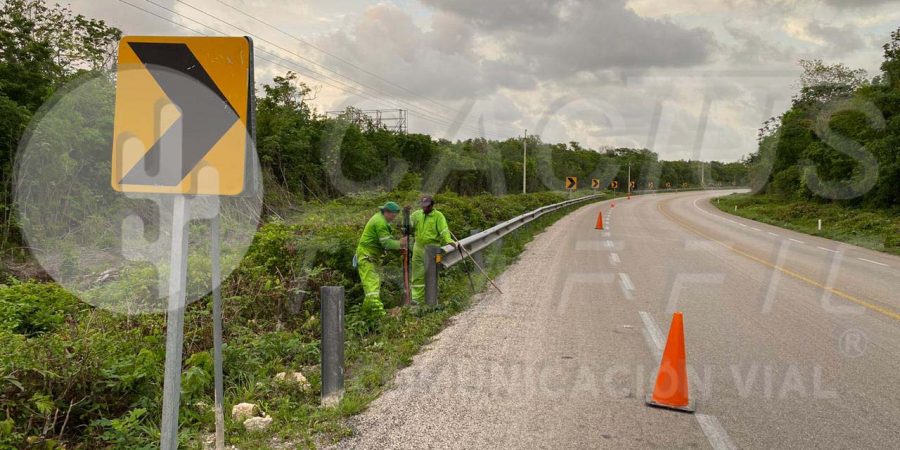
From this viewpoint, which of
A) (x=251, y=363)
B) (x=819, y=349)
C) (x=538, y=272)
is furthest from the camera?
(x=538, y=272)

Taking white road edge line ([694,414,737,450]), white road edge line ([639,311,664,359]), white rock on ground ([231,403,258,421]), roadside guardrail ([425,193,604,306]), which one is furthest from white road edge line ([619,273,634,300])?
white rock on ground ([231,403,258,421])

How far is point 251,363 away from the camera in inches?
234

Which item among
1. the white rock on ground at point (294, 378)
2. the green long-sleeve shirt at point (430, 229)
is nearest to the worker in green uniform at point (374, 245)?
the green long-sleeve shirt at point (430, 229)

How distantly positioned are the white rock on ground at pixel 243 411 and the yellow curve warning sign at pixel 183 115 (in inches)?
96.3

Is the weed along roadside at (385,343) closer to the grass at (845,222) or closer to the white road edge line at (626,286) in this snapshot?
the white road edge line at (626,286)

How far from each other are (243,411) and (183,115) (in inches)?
110

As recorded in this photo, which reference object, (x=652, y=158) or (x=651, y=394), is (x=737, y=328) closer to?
(x=651, y=394)

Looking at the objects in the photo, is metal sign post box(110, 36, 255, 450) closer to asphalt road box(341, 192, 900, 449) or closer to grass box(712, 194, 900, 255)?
asphalt road box(341, 192, 900, 449)

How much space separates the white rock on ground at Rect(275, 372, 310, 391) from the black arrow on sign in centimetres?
306

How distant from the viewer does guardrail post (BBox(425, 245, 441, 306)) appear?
28.7ft

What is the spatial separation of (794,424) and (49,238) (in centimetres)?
1449

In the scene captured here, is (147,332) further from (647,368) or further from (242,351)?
(647,368)

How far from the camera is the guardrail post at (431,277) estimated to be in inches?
345

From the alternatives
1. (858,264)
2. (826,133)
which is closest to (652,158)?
(826,133)
